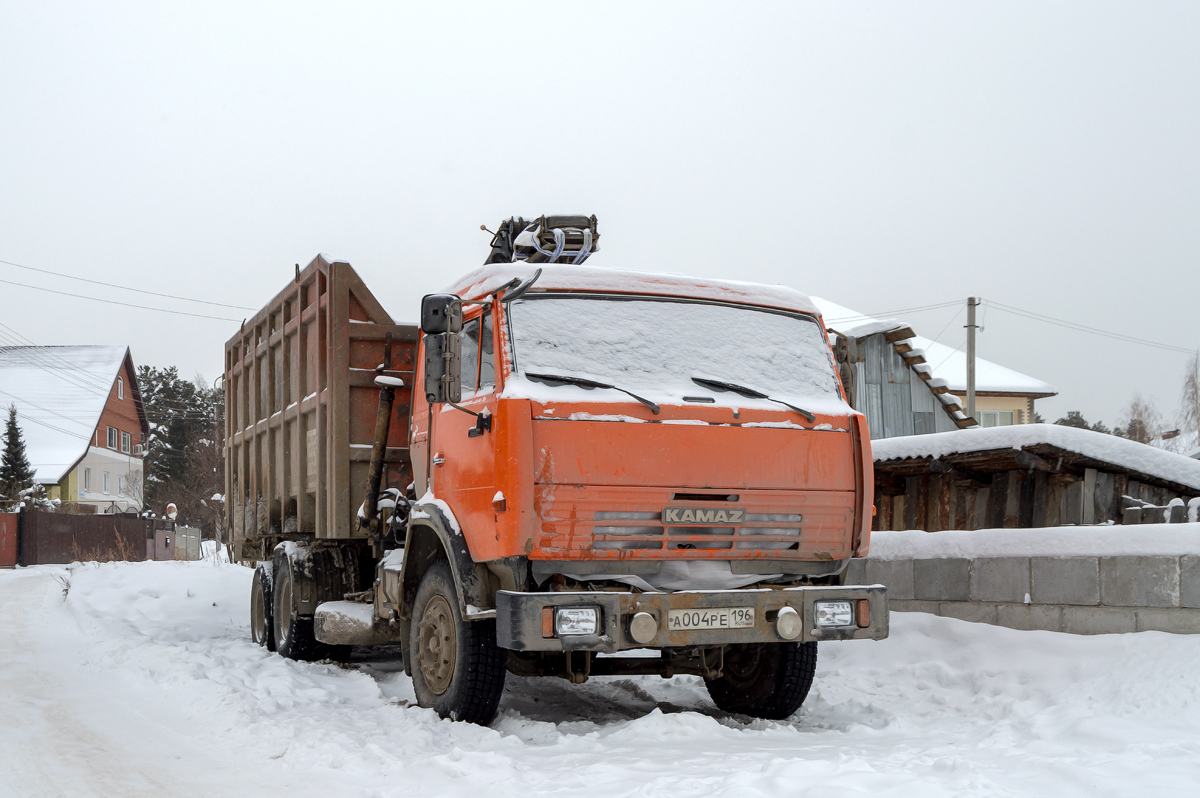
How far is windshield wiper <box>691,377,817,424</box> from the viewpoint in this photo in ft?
19.1

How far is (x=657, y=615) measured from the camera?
17.4ft

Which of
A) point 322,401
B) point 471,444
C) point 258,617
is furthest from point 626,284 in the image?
Answer: point 258,617

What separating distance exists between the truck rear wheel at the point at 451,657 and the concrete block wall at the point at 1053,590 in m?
2.20

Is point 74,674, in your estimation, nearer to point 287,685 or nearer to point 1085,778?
point 287,685

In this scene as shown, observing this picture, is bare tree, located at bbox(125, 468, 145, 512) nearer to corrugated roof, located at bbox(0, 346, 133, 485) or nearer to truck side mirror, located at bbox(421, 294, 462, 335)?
corrugated roof, located at bbox(0, 346, 133, 485)

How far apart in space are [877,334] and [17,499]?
31.9 metres

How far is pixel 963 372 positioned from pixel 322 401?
122 feet

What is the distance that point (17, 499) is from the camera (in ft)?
132

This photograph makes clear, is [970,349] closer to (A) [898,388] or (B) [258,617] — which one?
(A) [898,388]

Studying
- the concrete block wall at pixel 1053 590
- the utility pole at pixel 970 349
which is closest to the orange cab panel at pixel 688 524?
the concrete block wall at pixel 1053 590

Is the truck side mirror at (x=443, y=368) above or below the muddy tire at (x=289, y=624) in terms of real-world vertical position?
above

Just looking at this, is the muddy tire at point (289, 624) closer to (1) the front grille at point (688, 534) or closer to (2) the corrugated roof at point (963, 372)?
(1) the front grille at point (688, 534)

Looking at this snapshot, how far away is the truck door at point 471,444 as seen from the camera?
5508mm

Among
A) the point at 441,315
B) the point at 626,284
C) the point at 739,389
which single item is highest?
the point at 626,284
